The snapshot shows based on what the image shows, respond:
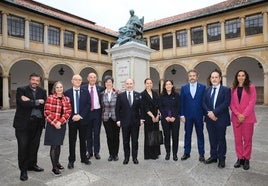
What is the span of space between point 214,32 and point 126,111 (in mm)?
20530

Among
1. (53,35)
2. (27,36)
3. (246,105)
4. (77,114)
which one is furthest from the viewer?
(53,35)

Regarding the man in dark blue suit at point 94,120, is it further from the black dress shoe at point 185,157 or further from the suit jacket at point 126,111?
the black dress shoe at point 185,157

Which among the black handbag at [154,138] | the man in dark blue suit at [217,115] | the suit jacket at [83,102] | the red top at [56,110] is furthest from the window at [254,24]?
the red top at [56,110]

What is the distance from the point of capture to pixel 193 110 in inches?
180

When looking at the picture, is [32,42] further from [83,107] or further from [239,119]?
[239,119]

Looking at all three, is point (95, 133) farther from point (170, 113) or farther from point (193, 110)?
point (193, 110)

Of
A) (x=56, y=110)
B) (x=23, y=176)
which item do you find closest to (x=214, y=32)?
(x=56, y=110)

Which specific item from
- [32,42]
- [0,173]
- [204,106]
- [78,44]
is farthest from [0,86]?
[204,106]

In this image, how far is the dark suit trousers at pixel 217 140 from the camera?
13.8 feet

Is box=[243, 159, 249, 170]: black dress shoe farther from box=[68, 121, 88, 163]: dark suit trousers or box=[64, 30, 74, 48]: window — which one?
box=[64, 30, 74, 48]: window

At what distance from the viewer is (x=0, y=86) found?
20.4 m

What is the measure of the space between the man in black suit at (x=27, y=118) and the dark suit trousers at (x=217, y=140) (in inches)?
121

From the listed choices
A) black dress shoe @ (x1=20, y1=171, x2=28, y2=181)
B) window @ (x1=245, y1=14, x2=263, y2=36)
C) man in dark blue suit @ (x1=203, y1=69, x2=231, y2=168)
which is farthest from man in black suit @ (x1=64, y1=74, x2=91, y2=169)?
window @ (x1=245, y1=14, x2=263, y2=36)

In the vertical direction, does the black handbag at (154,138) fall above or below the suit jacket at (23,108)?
below
